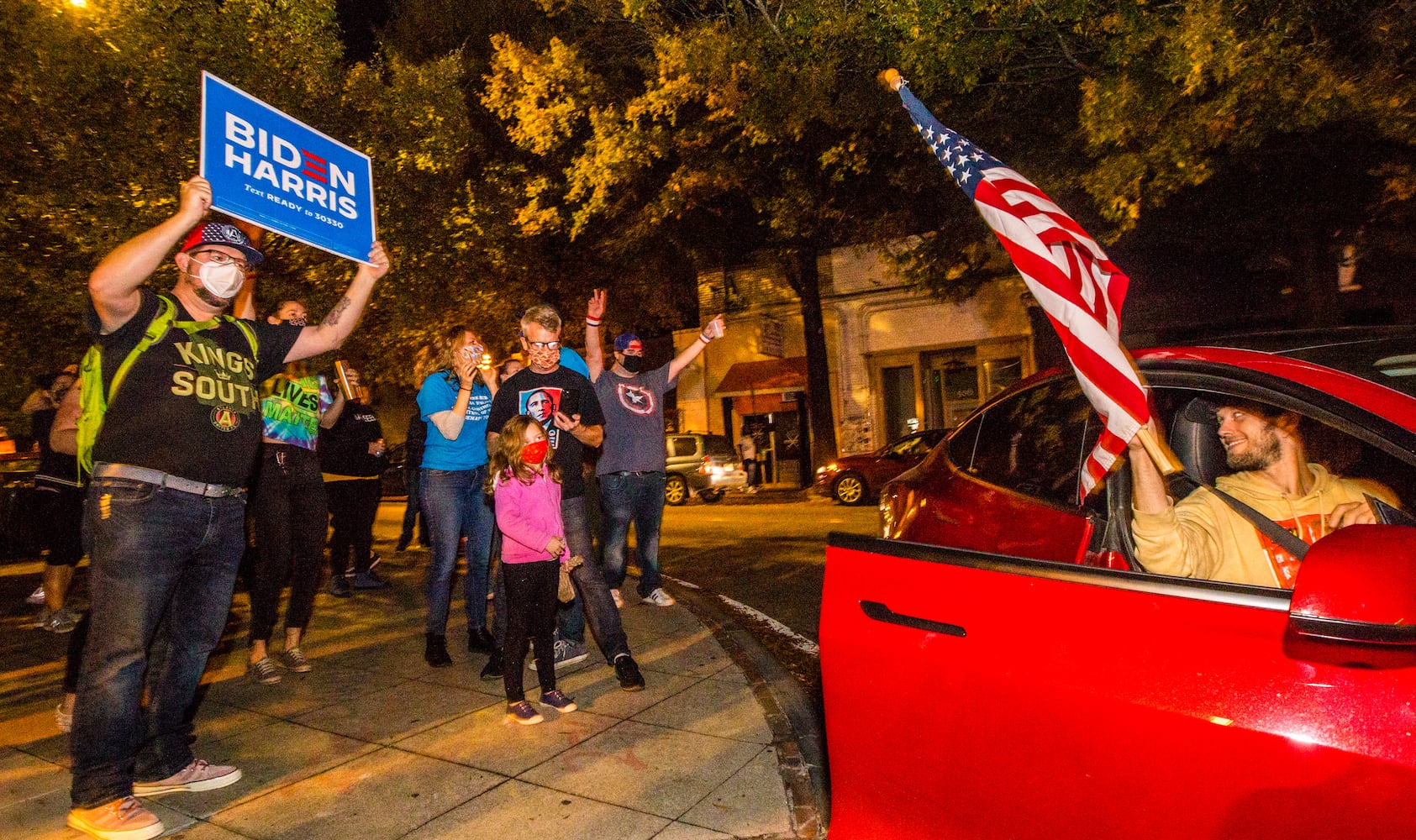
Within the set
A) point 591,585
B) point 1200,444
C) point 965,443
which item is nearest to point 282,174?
point 591,585

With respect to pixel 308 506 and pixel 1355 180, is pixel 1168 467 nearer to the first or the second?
pixel 308 506

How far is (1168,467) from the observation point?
6.65 ft

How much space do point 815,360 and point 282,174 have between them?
15.9m

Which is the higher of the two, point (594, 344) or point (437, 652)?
point (594, 344)

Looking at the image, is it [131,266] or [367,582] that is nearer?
[131,266]

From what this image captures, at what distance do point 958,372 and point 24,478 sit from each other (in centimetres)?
1851

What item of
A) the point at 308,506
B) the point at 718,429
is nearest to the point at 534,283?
the point at 718,429

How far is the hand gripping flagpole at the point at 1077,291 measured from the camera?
2.05m

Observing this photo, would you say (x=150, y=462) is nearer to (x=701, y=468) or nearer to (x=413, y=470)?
(x=413, y=470)

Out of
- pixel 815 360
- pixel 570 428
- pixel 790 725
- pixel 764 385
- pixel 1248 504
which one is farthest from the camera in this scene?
pixel 764 385

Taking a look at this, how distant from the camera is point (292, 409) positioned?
4773 millimetres

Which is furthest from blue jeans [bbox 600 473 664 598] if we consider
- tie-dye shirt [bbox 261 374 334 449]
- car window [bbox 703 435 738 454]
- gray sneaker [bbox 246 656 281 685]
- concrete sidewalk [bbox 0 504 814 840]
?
car window [bbox 703 435 738 454]

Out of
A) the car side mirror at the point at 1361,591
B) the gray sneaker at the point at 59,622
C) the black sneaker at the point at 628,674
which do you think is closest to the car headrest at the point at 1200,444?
the car side mirror at the point at 1361,591

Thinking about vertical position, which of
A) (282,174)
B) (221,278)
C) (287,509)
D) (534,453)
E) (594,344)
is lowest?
(287,509)
